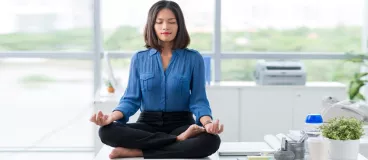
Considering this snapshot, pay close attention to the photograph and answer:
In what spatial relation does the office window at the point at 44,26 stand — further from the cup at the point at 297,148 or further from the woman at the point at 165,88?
the cup at the point at 297,148

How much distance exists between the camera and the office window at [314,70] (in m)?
5.94

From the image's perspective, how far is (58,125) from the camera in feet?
20.0

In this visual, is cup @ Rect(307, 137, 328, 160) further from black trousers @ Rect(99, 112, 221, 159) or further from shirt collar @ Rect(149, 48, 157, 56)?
shirt collar @ Rect(149, 48, 157, 56)

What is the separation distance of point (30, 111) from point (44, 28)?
742mm

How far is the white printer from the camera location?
217 inches

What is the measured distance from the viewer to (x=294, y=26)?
5.96 m

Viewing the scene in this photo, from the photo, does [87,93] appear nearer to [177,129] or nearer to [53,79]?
[53,79]

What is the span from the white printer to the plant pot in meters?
2.33

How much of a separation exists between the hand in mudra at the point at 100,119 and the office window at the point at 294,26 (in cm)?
250

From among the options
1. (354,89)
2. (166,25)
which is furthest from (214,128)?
(354,89)

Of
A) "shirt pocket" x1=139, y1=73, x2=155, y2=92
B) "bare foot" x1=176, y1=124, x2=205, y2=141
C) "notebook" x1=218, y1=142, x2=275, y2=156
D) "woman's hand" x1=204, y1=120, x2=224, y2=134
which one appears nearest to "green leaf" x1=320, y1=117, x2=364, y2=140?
"notebook" x1=218, y1=142, x2=275, y2=156

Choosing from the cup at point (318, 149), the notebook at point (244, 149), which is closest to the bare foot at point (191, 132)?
the notebook at point (244, 149)

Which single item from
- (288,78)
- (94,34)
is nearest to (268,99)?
(288,78)

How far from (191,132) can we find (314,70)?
8.75 ft
